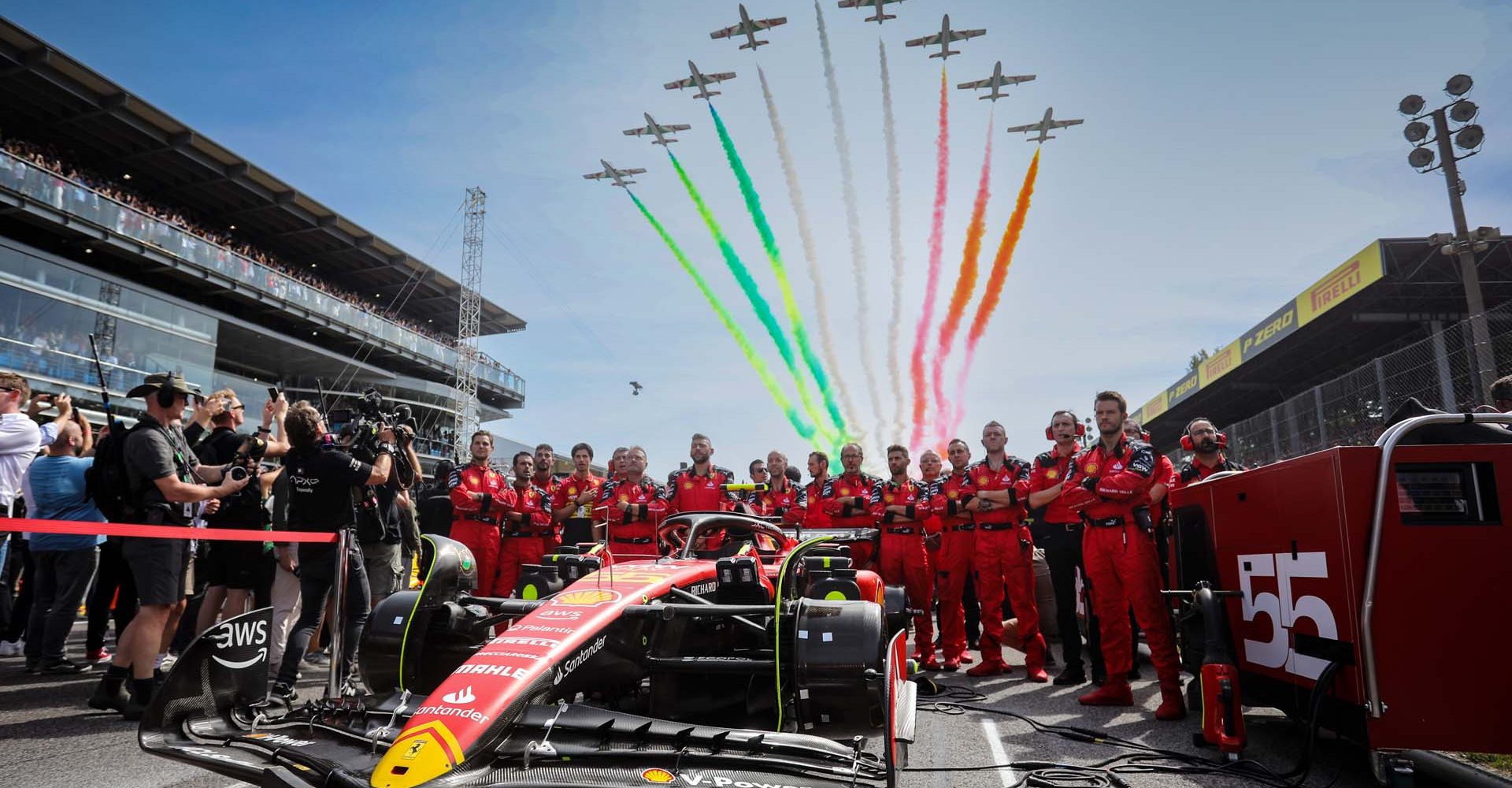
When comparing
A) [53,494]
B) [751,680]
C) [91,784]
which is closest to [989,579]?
[751,680]

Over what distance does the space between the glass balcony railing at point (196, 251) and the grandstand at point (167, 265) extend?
6 centimetres

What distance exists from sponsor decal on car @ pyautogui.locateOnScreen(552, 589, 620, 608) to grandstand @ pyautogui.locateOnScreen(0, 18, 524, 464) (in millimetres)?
23369

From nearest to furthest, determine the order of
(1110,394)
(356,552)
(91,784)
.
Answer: (91,784) < (356,552) < (1110,394)

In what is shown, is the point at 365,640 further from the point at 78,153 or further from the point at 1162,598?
the point at 78,153

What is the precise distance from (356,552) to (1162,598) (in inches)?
222

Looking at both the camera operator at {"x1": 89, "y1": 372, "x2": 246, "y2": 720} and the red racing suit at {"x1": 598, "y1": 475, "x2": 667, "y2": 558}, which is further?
the red racing suit at {"x1": 598, "y1": 475, "x2": 667, "y2": 558}

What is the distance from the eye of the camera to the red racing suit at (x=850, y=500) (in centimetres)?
940

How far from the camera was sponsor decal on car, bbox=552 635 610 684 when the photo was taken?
3.71 m

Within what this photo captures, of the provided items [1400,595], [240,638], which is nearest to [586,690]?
[240,638]

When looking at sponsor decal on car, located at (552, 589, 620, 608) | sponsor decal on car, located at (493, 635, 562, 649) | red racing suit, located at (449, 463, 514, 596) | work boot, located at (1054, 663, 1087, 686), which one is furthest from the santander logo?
red racing suit, located at (449, 463, 514, 596)

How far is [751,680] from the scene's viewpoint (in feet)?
14.3

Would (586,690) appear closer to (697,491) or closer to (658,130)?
(697,491)

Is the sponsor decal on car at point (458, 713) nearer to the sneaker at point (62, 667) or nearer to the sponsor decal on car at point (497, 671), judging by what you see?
the sponsor decal on car at point (497, 671)

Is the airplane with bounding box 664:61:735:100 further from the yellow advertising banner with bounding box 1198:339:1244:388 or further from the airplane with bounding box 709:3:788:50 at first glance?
the yellow advertising banner with bounding box 1198:339:1244:388
